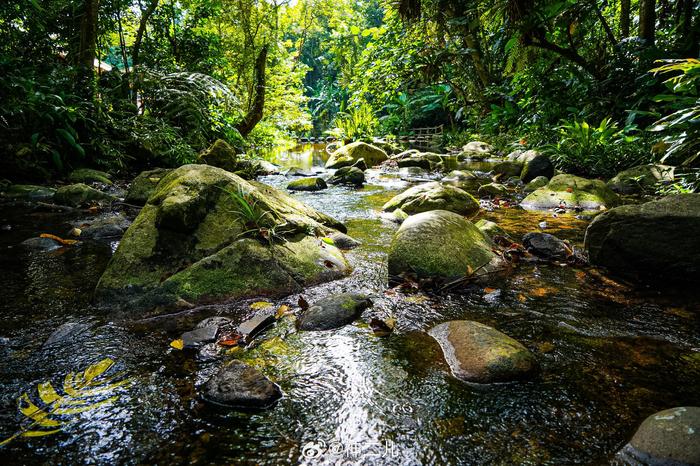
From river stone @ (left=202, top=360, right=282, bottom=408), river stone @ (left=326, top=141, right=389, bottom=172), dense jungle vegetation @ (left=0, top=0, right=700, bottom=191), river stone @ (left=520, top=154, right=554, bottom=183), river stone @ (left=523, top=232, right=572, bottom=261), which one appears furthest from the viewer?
river stone @ (left=326, top=141, right=389, bottom=172)

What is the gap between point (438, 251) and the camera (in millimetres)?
3416

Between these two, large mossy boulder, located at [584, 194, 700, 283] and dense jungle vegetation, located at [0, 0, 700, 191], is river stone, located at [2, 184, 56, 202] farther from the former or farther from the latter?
large mossy boulder, located at [584, 194, 700, 283]

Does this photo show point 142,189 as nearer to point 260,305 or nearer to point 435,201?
point 260,305

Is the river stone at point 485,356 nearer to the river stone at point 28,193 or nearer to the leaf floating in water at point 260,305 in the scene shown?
the leaf floating in water at point 260,305

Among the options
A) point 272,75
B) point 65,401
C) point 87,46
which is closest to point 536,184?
point 65,401

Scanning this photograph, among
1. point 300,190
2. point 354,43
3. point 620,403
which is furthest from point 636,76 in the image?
point 354,43

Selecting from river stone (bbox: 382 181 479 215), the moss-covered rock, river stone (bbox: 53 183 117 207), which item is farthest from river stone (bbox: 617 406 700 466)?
the moss-covered rock

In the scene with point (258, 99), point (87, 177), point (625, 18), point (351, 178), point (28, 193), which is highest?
point (625, 18)

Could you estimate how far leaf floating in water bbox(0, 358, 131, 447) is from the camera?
1.70m

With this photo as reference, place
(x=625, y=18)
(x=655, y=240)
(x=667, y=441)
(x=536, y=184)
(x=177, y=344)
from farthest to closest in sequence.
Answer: (x=625, y=18) < (x=536, y=184) < (x=655, y=240) < (x=177, y=344) < (x=667, y=441)

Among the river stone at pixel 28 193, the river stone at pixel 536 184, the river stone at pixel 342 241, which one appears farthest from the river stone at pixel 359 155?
the river stone at pixel 342 241

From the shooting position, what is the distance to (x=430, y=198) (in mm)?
5965

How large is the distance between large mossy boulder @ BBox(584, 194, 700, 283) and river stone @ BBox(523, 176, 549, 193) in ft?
15.2

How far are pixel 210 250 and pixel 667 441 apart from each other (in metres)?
3.05
